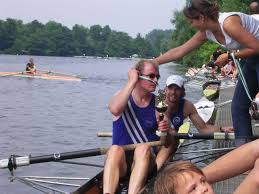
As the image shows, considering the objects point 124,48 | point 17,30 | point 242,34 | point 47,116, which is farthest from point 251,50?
point 124,48

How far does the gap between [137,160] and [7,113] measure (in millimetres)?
17267

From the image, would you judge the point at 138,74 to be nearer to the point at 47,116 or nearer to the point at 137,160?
the point at 137,160

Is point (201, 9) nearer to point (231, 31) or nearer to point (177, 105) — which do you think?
point (231, 31)

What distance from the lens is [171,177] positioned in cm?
231

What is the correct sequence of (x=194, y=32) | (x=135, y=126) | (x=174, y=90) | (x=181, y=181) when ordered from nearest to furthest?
(x=181, y=181) → (x=135, y=126) → (x=174, y=90) → (x=194, y=32)

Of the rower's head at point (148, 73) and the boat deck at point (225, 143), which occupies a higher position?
the rower's head at point (148, 73)

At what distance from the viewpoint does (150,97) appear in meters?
5.63

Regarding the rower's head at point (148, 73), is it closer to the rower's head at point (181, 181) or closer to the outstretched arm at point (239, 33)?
the outstretched arm at point (239, 33)

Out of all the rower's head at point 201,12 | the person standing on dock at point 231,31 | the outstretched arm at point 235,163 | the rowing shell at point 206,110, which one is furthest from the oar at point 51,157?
the rowing shell at point 206,110

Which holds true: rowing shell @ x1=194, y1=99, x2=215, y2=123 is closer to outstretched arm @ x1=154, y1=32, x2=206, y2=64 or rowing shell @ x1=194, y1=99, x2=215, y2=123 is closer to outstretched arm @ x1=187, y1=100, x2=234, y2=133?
outstretched arm @ x1=187, y1=100, x2=234, y2=133

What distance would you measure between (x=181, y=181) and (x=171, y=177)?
1.8 inches

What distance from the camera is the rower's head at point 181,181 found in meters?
2.29

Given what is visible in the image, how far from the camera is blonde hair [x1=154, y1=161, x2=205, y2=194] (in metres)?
2.28

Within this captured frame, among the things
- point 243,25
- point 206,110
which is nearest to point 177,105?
point 243,25
